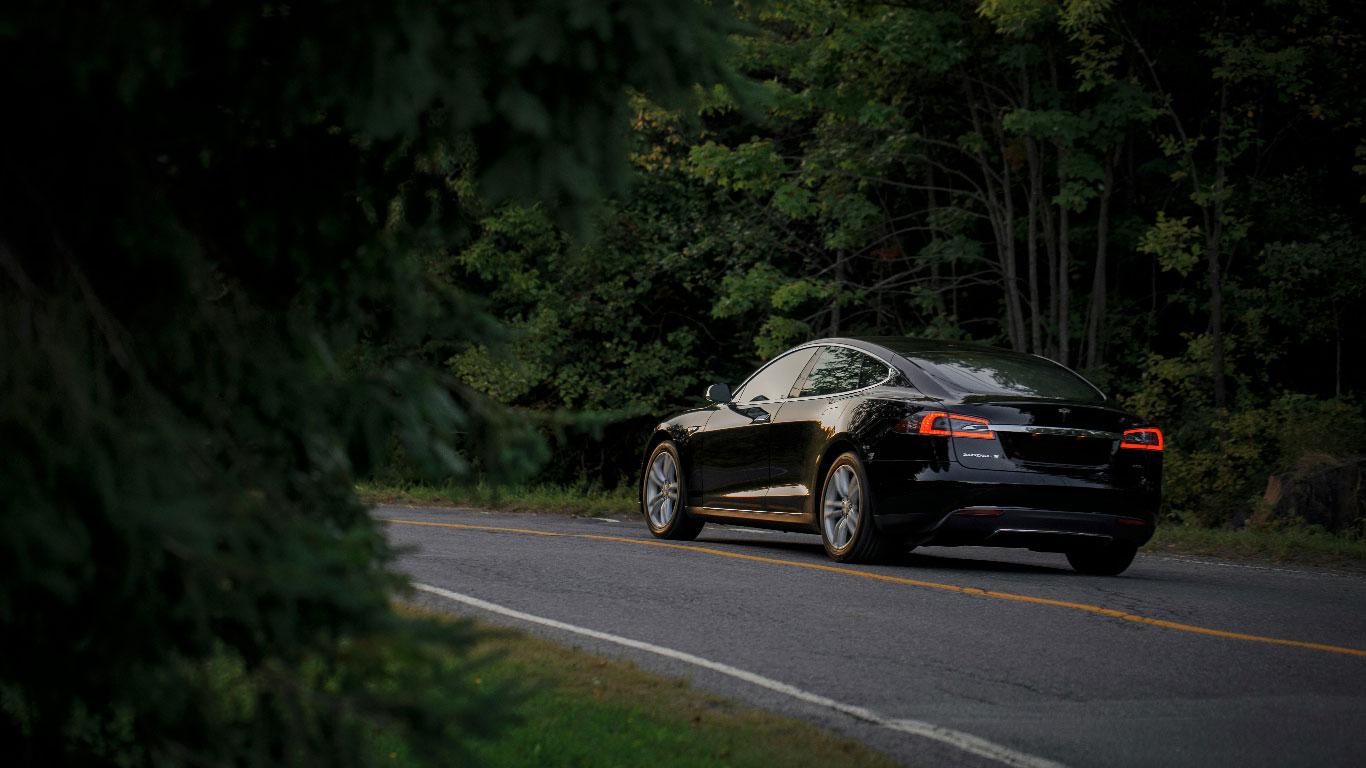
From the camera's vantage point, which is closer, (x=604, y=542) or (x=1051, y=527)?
(x=1051, y=527)

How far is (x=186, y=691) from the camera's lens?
2795 millimetres

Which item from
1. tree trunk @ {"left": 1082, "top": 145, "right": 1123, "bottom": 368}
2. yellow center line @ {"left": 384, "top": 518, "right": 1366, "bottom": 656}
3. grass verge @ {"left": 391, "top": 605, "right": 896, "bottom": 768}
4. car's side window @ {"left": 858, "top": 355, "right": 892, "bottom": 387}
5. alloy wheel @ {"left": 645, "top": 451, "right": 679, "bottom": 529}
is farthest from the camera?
tree trunk @ {"left": 1082, "top": 145, "right": 1123, "bottom": 368}

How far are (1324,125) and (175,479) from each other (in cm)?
2124

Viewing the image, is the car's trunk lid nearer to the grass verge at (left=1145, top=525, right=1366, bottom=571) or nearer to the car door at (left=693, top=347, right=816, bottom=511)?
the car door at (left=693, top=347, right=816, bottom=511)

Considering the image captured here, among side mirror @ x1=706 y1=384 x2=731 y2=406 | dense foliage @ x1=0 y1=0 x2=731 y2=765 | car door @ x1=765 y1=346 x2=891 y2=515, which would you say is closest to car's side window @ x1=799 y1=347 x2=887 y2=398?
car door @ x1=765 y1=346 x2=891 y2=515

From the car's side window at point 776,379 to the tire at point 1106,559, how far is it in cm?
254

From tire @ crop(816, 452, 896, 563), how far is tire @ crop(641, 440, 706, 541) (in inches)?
84.1

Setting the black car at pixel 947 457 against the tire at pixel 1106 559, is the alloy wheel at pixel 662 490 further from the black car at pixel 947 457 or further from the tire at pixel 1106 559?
the tire at pixel 1106 559

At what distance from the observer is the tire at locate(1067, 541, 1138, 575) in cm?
1166

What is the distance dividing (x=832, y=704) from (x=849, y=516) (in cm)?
524

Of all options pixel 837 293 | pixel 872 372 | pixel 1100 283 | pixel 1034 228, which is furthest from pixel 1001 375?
pixel 837 293

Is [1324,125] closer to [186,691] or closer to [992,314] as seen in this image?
[992,314]

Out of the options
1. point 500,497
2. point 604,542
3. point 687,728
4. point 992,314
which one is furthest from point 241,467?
point 992,314

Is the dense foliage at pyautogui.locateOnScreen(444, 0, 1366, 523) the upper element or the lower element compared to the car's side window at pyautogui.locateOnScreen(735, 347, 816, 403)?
upper
